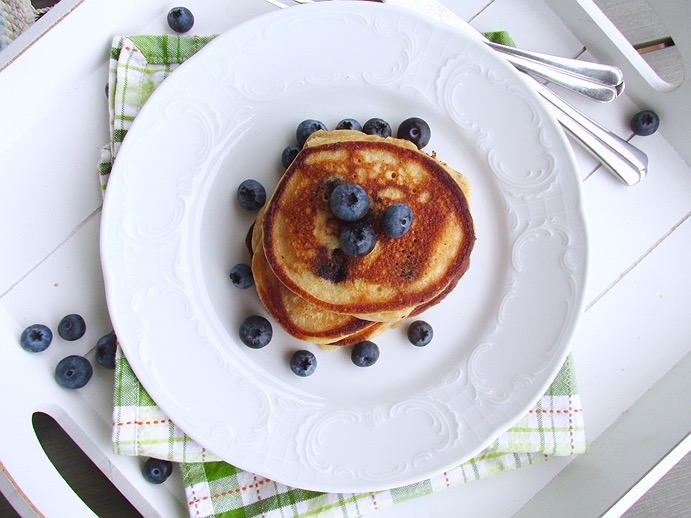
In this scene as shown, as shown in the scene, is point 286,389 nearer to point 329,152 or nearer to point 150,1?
point 329,152

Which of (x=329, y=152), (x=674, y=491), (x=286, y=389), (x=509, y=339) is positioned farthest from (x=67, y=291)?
(x=674, y=491)

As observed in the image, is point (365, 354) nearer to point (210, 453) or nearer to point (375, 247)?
point (375, 247)

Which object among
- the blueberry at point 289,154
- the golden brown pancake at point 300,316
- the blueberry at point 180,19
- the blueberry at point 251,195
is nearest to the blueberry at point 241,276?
the golden brown pancake at point 300,316

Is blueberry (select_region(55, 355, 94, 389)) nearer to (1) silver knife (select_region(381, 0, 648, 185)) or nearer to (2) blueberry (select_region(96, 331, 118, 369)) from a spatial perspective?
(2) blueberry (select_region(96, 331, 118, 369))

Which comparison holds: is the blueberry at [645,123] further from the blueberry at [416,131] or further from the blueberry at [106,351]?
the blueberry at [106,351]

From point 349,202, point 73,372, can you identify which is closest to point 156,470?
point 73,372
